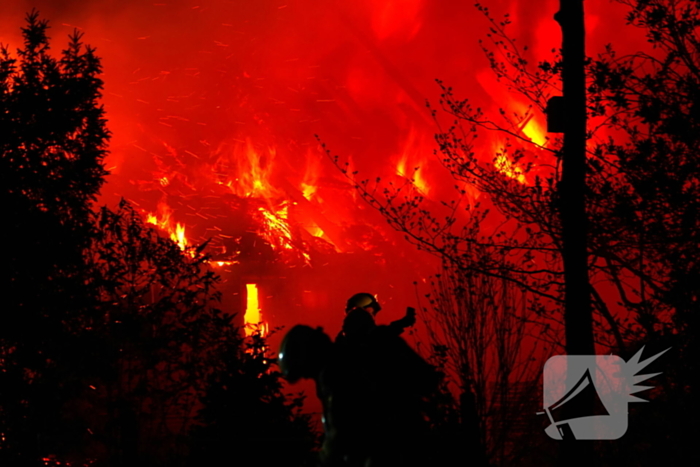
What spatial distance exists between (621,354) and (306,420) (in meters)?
4.45

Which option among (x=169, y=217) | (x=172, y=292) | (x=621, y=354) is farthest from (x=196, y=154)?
(x=621, y=354)

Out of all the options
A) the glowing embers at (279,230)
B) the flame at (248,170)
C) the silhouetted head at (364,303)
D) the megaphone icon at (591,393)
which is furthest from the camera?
the flame at (248,170)

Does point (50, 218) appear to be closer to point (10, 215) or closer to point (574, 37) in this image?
point (10, 215)

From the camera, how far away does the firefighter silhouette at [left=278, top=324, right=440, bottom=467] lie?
4262 mm

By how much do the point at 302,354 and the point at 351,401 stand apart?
0.44 m

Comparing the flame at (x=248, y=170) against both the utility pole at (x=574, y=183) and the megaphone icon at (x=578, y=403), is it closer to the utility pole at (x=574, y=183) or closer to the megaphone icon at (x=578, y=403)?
the utility pole at (x=574, y=183)

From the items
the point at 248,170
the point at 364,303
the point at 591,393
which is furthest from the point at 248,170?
the point at 364,303

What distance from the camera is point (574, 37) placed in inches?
257

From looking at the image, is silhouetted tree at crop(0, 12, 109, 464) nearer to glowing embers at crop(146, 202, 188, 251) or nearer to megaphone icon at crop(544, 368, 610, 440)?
megaphone icon at crop(544, 368, 610, 440)

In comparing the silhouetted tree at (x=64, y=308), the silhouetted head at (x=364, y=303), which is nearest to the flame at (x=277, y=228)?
the silhouetted tree at (x=64, y=308)

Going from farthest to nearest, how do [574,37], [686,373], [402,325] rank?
[686,373] < [574,37] < [402,325]

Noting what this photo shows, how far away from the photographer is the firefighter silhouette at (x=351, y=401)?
Result: 426 cm

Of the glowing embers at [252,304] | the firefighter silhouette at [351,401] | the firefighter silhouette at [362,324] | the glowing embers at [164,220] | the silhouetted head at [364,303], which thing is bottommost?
the firefighter silhouette at [351,401]

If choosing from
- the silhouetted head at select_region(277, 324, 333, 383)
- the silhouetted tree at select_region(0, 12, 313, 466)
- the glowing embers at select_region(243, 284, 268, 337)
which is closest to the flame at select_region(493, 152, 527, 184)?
the silhouetted tree at select_region(0, 12, 313, 466)
